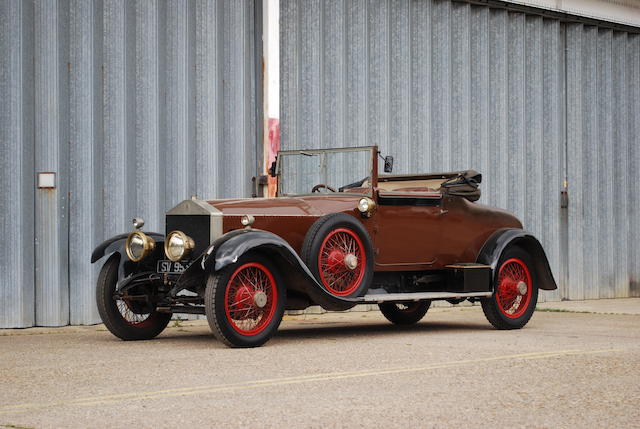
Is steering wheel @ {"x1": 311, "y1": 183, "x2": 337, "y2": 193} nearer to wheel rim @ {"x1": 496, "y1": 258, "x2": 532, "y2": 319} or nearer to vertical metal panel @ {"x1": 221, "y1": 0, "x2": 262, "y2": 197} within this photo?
wheel rim @ {"x1": 496, "y1": 258, "x2": 532, "y2": 319}

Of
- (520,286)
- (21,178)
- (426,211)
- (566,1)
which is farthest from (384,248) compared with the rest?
(566,1)

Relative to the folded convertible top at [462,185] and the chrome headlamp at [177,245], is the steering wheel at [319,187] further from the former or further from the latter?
the chrome headlamp at [177,245]

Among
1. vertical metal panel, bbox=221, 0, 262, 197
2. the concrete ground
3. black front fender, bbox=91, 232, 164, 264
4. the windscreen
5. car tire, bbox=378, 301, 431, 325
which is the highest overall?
vertical metal panel, bbox=221, 0, 262, 197

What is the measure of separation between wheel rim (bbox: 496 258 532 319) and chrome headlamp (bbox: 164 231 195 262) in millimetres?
3459

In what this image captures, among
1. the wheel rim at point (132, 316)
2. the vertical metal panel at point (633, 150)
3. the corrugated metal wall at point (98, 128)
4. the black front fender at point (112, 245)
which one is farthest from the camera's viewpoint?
the vertical metal panel at point (633, 150)

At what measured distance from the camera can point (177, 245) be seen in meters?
8.05

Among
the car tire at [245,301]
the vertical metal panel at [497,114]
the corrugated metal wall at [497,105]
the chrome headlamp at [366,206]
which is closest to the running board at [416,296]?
the chrome headlamp at [366,206]

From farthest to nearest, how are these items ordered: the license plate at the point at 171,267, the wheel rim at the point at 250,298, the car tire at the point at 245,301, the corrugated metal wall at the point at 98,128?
the corrugated metal wall at the point at 98,128, the license plate at the point at 171,267, the wheel rim at the point at 250,298, the car tire at the point at 245,301

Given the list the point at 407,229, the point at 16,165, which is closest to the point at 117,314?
the point at 16,165

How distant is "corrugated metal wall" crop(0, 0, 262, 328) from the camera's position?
33.8 ft

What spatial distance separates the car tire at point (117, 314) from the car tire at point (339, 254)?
161cm

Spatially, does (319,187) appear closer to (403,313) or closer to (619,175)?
(403,313)

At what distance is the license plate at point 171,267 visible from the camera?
26.7 ft

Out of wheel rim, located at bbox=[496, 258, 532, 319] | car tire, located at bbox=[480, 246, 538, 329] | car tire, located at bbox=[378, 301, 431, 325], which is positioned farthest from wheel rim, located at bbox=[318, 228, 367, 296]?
car tire, located at bbox=[378, 301, 431, 325]
